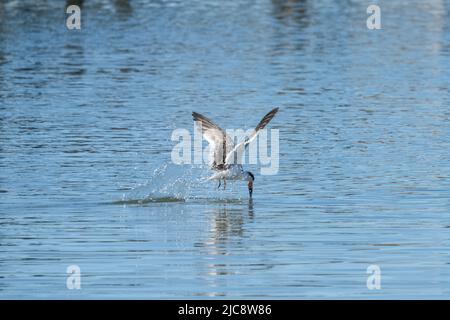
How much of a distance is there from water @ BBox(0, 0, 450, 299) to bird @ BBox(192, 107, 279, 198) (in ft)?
1.38

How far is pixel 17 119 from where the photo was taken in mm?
28141

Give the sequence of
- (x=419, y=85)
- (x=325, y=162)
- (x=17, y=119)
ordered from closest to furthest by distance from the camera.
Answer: (x=325, y=162), (x=17, y=119), (x=419, y=85)

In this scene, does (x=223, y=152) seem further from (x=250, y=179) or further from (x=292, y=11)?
(x=292, y=11)

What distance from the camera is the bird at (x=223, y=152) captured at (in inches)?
782

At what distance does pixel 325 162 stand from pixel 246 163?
4.25 feet

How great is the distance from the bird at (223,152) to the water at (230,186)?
421 millimetres

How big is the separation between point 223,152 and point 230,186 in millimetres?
1485

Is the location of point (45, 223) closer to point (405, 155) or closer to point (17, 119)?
point (405, 155)

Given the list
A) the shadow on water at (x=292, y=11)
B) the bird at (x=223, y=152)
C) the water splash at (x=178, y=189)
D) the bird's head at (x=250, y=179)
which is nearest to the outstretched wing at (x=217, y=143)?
the bird at (x=223, y=152)

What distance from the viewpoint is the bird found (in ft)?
65.2

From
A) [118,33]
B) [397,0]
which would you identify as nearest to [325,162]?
[118,33]

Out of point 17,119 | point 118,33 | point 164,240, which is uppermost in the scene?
point 118,33

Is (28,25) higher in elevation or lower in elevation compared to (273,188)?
higher

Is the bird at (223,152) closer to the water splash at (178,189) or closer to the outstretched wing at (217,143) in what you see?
the outstretched wing at (217,143)
